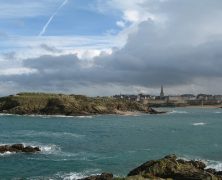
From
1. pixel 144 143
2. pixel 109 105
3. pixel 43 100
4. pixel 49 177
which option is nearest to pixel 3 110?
pixel 43 100

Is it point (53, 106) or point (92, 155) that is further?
point (53, 106)

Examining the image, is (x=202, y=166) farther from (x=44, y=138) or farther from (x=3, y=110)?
(x=3, y=110)

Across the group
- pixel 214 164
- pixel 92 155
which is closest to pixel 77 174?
pixel 92 155

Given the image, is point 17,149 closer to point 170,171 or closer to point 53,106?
point 170,171

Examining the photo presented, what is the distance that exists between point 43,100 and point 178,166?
146954 mm

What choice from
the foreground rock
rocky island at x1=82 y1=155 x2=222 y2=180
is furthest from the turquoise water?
rocky island at x1=82 y1=155 x2=222 y2=180

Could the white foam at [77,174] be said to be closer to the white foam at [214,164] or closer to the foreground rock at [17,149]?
the white foam at [214,164]

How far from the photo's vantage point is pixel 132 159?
5509 cm

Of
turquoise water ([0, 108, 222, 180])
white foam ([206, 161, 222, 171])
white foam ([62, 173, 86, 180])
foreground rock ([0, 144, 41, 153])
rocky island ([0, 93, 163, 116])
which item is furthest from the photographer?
rocky island ([0, 93, 163, 116])

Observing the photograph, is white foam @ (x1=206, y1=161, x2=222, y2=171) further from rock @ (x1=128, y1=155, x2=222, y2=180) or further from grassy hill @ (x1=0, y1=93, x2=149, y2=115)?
grassy hill @ (x1=0, y1=93, x2=149, y2=115)

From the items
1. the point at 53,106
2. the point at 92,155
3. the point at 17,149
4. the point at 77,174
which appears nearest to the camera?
the point at 77,174

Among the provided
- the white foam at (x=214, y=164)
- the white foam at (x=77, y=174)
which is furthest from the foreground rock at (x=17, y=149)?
the white foam at (x=214, y=164)

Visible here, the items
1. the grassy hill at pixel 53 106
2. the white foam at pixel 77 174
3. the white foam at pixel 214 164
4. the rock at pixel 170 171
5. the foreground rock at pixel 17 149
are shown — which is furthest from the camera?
the grassy hill at pixel 53 106

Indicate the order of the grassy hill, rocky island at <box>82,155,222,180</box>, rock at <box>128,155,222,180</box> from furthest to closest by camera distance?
the grassy hill
rock at <box>128,155,222,180</box>
rocky island at <box>82,155,222,180</box>
